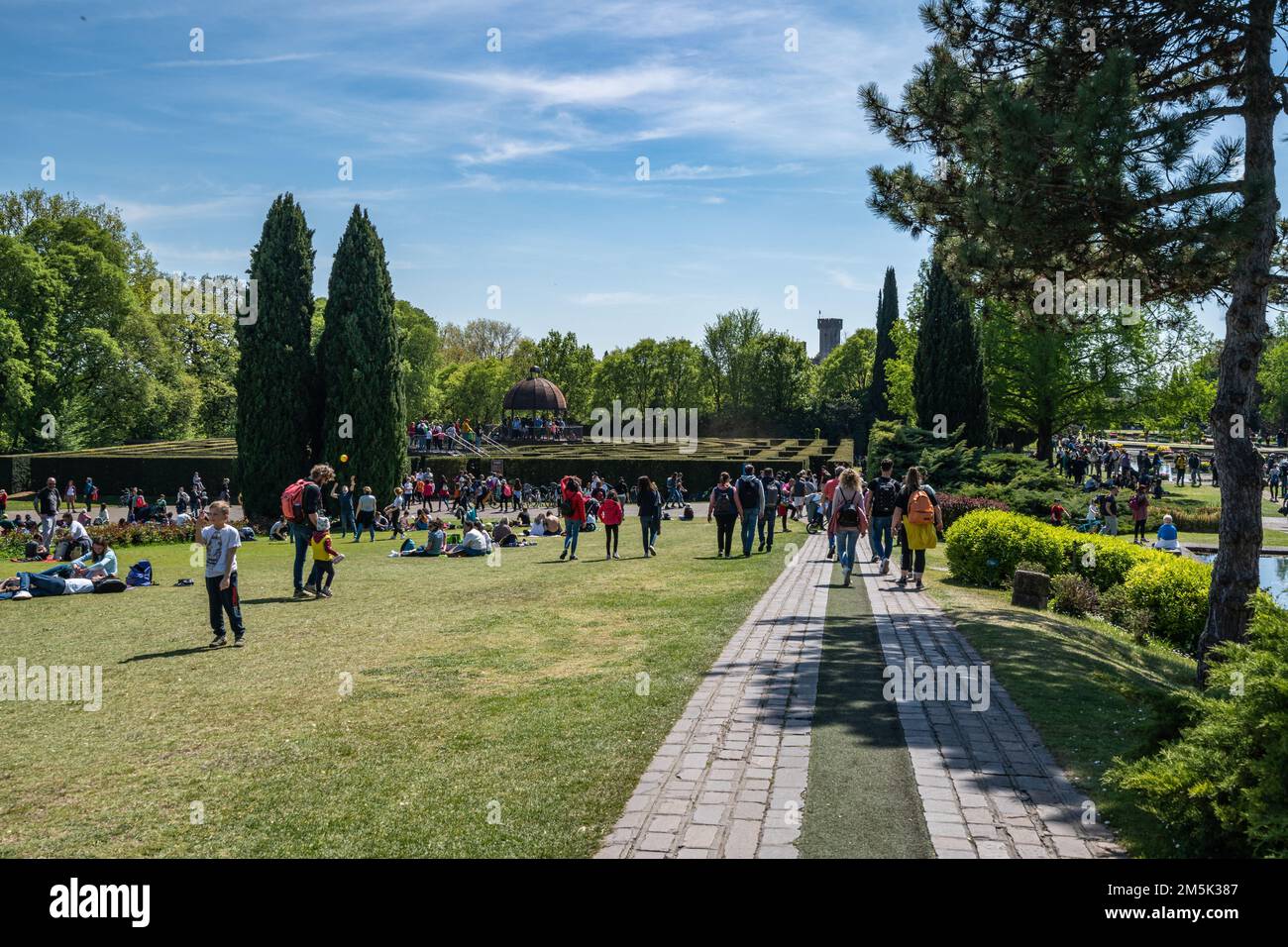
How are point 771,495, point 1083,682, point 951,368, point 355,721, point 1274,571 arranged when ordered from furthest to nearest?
1. point 951,368
2. point 1274,571
3. point 771,495
4. point 1083,682
5. point 355,721

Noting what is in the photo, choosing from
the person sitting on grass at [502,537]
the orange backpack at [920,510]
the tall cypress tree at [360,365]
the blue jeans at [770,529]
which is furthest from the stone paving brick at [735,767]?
the tall cypress tree at [360,365]

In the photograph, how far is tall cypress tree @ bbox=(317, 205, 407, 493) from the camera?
29266 mm

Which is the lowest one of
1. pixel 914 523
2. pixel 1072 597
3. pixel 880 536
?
pixel 1072 597

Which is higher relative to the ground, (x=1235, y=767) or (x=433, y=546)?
(x=1235, y=767)

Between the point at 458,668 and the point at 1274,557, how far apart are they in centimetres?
2486

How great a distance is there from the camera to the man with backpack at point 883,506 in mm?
14000

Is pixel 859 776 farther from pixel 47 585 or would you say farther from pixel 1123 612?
pixel 47 585

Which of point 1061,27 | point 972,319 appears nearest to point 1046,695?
point 1061,27

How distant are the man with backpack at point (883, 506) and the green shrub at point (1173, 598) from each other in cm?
340

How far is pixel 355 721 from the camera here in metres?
6.71

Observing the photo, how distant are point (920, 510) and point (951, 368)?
23.8 m

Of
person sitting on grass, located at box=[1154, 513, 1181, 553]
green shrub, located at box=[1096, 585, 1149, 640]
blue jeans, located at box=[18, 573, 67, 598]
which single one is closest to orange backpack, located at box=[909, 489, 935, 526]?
green shrub, located at box=[1096, 585, 1149, 640]

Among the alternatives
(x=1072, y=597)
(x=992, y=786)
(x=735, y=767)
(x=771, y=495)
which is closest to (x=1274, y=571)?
(x=771, y=495)

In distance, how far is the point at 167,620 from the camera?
1126 cm
